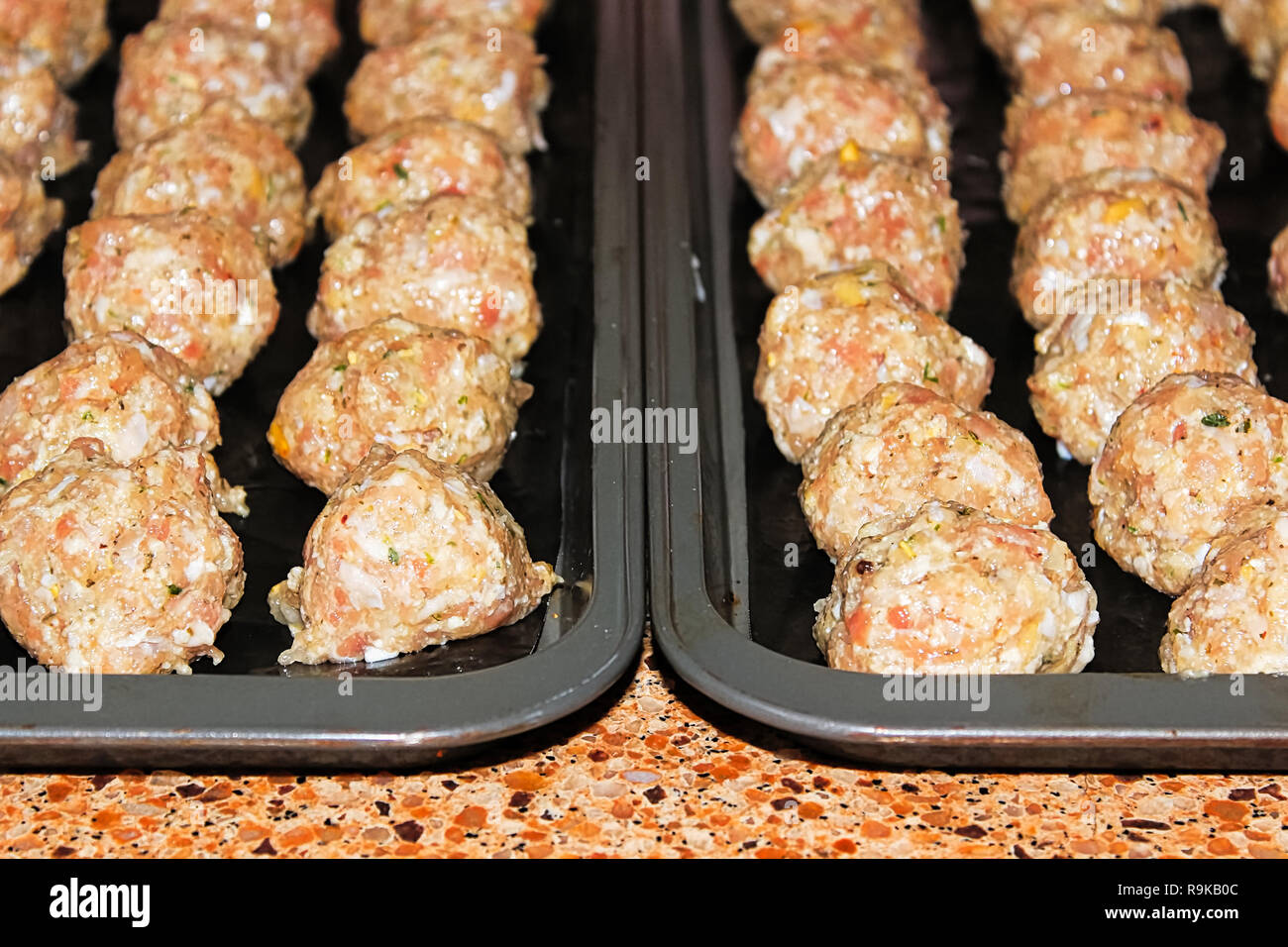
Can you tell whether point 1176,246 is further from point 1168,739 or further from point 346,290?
point 346,290

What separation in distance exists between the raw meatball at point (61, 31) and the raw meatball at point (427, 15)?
780 millimetres

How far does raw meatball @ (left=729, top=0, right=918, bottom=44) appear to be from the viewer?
14.9ft

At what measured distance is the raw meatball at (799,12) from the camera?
455 cm

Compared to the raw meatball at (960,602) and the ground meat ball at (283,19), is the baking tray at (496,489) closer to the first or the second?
the ground meat ball at (283,19)

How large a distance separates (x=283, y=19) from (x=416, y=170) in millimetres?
1057

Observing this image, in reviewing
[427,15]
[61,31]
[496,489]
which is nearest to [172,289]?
[496,489]

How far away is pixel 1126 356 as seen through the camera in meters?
3.39

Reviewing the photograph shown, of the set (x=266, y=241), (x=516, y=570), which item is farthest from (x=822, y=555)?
(x=266, y=241)

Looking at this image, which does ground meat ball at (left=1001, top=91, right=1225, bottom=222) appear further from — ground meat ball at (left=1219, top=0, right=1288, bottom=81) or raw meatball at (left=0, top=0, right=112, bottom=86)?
raw meatball at (left=0, top=0, right=112, bottom=86)

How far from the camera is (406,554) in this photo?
9.49 ft

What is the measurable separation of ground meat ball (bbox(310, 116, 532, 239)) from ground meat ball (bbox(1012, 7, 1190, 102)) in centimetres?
158

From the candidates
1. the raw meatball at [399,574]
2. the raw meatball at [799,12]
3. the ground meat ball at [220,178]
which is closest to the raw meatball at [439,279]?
the ground meat ball at [220,178]
